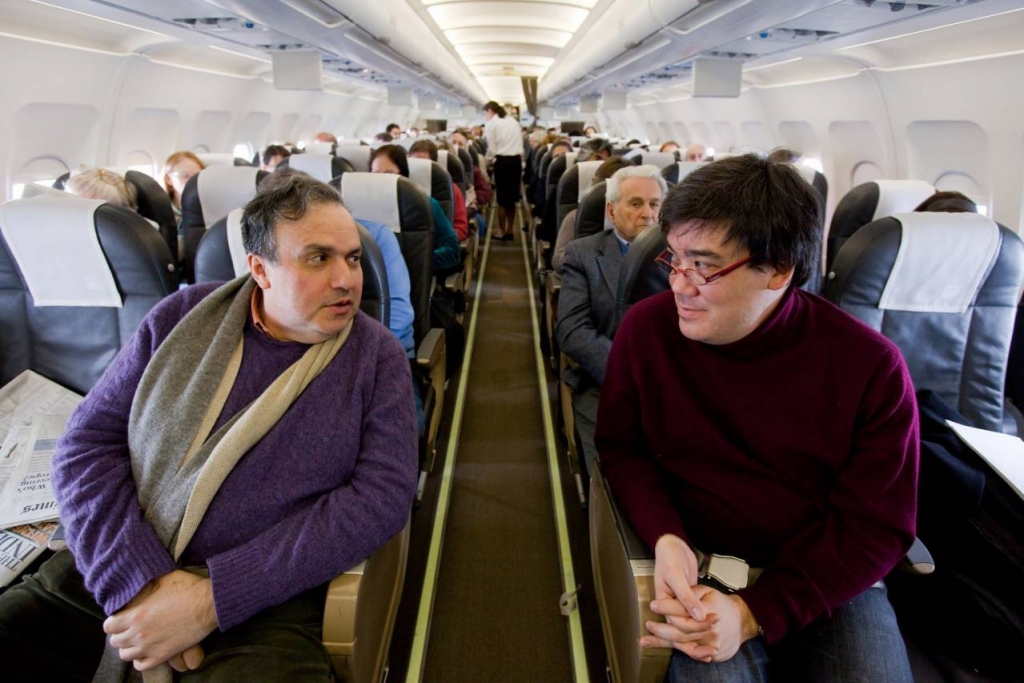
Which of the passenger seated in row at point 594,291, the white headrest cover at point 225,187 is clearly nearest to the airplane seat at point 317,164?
the white headrest cover at point 225,187

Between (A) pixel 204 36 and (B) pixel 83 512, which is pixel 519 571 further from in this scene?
(A) pixel 204 36

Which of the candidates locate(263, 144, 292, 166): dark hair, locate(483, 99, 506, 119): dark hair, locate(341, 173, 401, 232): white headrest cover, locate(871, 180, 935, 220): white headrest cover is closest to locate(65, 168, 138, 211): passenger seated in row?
locate(341, 173, 401, 232): white headrest cover

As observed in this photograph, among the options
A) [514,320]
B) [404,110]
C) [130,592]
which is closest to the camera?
[130,592]

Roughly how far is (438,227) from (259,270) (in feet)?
7.85

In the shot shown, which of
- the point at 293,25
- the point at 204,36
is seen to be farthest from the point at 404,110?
the point at 293,25

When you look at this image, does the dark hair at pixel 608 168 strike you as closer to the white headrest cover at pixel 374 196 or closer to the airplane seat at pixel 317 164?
the white headrest cover at pixel 374 196

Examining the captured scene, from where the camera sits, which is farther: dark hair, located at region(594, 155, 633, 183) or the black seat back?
dark hair, located at region(594, 155, 633, 183)

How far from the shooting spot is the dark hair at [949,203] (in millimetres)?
2566

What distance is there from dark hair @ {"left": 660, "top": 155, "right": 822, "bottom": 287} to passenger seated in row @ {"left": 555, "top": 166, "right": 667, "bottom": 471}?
1.10 meters

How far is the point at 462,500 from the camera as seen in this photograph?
9.89ft

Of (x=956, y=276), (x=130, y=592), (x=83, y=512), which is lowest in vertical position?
(x=130, y=592)

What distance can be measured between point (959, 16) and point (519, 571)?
3835mm

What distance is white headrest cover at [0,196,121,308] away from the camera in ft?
6.84

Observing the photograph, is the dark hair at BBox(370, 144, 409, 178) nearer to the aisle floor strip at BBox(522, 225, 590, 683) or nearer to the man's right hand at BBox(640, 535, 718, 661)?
the aisle floor strip at BBox(522, 225, 590, 683)
